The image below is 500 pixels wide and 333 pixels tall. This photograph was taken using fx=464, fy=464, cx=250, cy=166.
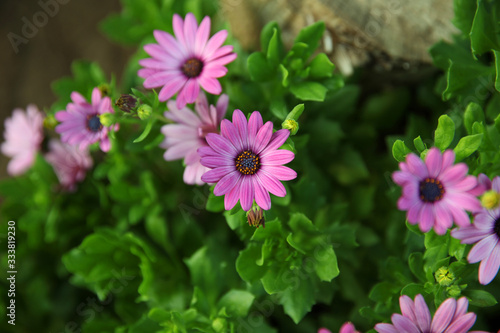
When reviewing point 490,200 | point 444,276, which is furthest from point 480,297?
point 490,200

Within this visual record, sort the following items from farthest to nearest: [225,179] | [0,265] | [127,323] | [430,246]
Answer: [0,265] < [127,323] < [430,246] < [225,179]

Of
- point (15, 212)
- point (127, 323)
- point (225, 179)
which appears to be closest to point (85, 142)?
point (225, 179)

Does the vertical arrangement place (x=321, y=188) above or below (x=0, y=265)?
below

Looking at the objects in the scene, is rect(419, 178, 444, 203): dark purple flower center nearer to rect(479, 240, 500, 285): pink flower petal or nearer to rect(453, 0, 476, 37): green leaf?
rect(479, 240, 500, 285): pink flower petal

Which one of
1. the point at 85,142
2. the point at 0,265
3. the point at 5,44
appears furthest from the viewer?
the point at 5,44

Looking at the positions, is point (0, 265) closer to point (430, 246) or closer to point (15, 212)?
point (15, 212)

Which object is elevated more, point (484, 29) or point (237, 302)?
point (484, 29)

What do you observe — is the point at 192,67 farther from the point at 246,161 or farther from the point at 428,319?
the point at 428,319

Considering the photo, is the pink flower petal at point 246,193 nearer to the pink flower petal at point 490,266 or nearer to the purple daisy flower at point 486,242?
the purple daisy flower at point 486,242
